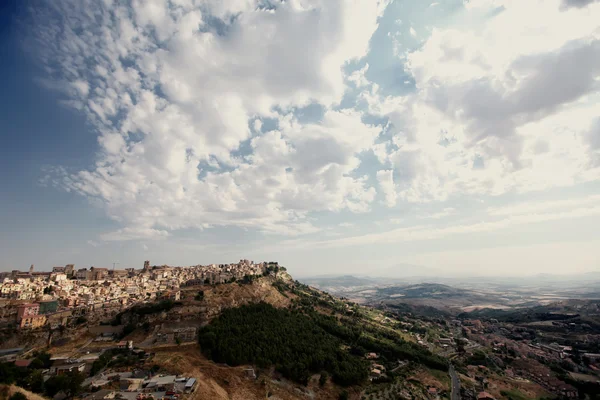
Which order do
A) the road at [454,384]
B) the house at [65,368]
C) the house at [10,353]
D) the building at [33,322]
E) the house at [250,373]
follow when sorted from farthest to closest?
the building at [33,322], the road at [454,384], the house at [10,353], the house at [250,373], the house at [65,368]

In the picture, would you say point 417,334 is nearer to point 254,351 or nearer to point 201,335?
point 254,351

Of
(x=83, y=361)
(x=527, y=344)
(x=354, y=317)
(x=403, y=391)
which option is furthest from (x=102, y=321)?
(x=527, y=344)

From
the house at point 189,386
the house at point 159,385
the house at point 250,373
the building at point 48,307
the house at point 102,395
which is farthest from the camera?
the building at point 48,307

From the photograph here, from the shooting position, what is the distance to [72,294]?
84000 millimetres

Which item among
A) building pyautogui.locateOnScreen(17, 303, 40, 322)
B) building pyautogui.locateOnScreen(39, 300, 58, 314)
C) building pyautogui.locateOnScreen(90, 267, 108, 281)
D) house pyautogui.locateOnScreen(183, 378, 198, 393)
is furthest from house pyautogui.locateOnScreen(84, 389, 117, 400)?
building pyautogui.locateOnScreen(90, 267, 108, 281)

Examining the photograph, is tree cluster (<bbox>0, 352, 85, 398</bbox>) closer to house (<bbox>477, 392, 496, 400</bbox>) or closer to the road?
the road

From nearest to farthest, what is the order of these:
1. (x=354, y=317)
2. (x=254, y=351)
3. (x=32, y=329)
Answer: (x=254, y=351) < (x=32, y=329) < (x=354, y=317)

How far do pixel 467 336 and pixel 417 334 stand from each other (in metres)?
23.0

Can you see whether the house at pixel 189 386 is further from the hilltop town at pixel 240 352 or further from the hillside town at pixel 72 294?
the hillside town at pixel 72 294

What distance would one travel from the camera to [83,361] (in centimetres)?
4788

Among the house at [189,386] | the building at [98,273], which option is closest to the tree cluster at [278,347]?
the house at [189,386]

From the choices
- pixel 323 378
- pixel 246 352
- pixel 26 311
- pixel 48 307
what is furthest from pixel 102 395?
pixel 48 307

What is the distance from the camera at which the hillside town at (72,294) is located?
6425cm

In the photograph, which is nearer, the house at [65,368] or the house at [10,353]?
the house at [65,368]
